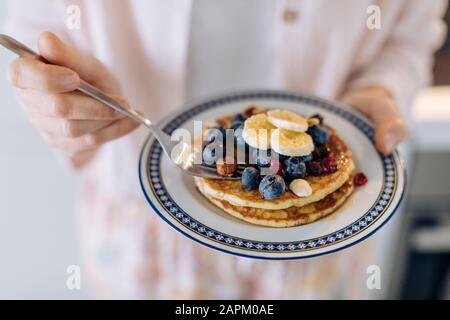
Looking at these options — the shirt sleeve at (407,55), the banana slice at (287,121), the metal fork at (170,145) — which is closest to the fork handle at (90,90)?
the metal fork at (170,145)

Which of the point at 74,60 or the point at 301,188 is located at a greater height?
the point at 74,60

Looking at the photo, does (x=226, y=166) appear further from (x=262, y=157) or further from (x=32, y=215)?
(x=32, y=215)

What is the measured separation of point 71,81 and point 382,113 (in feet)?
2.08

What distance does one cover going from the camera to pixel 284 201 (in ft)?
A: 2.71

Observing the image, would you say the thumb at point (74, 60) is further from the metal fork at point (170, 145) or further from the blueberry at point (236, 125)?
the blueberry at point (236, 125)

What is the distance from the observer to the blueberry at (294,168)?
854 mm

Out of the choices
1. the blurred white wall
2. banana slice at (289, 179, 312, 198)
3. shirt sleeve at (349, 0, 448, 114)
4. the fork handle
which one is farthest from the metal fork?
the blurred white wall

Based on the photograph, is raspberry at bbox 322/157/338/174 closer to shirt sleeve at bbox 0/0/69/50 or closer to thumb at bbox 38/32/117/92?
thumb at bbox 38/32/117/92

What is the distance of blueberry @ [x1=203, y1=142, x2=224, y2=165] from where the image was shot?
0.88m

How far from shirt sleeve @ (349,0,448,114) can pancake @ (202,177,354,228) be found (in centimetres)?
46

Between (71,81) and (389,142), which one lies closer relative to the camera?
(71,81)

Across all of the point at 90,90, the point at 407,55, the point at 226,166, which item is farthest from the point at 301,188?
the point at 407,55

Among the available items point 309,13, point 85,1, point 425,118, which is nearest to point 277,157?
point 309,13
